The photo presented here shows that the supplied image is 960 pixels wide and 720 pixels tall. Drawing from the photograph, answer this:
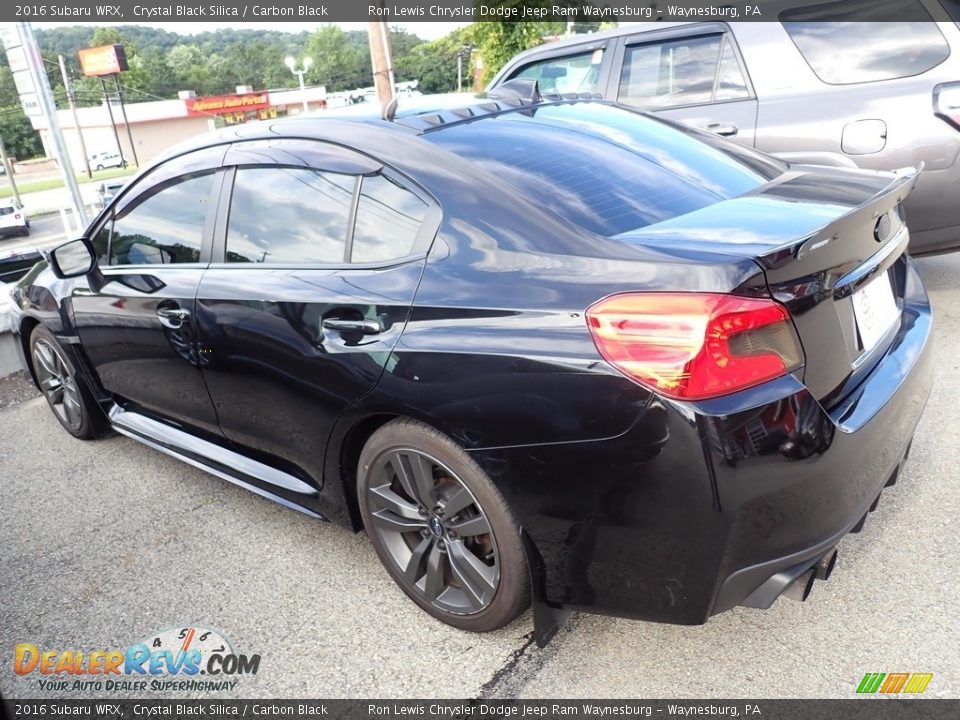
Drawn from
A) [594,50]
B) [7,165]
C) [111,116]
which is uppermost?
[594,50]

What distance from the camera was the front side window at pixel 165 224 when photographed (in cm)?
293

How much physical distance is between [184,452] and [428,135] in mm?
1826

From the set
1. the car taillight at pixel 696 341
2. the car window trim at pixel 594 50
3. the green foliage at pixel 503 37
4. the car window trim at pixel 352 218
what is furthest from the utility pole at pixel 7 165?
the car taillight at pixel 696 341

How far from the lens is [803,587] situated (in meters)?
2.02

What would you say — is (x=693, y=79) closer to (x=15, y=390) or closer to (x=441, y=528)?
(x=441, y=528)

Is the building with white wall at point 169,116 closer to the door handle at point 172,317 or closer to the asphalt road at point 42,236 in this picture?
the asphalt road at point 42,236

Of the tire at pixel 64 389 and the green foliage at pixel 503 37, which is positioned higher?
the green foliage at pixel 503 37

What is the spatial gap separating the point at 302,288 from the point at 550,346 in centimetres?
98

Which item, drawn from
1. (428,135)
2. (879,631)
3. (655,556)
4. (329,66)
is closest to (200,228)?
(428,135)

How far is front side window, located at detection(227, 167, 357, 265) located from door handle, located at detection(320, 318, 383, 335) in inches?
8.6

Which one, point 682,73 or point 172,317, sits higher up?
point 682,73

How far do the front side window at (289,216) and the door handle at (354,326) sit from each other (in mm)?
218

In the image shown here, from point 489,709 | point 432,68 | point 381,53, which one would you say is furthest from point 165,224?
point 432,68

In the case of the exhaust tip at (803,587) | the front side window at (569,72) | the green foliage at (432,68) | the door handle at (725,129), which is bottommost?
the green foliage at (432,68)
